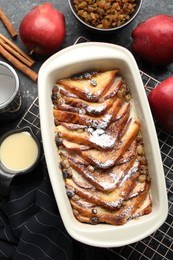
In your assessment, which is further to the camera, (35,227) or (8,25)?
(8,25)

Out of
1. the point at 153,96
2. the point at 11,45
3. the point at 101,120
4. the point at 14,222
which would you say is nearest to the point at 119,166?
the point at 101,120

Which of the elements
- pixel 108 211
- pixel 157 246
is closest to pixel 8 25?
pixel 108 211

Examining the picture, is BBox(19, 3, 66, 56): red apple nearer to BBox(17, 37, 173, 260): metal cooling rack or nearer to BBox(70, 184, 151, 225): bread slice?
BBox(17, 37, 173, 260): metal cooling rack

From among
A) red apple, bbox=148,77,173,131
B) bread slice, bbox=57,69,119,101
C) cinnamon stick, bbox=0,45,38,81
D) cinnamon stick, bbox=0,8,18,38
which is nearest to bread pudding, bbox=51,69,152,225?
bread slice, bbox=57,69,119,101

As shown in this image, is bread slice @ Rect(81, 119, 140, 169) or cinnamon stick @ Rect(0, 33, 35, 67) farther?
cinnamon stick @ Rect(0, 33, 35, 67)

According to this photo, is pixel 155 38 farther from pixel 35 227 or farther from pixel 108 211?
pixel 35 227
